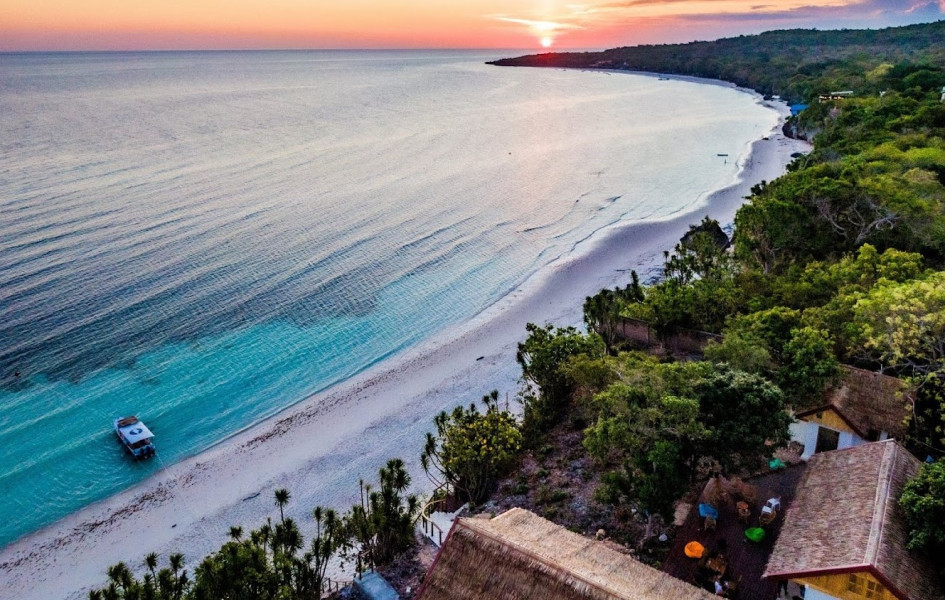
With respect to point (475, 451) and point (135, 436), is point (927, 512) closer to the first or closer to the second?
point (475, 451)

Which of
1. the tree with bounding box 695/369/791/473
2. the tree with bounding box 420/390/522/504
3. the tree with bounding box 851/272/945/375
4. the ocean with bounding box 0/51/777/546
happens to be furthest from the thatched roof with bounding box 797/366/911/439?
the ocean with bounding box 0/51/777/546

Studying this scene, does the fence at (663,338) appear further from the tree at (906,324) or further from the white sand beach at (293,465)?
the tree at (906,324)

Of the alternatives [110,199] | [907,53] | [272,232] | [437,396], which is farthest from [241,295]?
[907,53]

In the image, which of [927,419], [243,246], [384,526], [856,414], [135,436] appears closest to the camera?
[384,526]

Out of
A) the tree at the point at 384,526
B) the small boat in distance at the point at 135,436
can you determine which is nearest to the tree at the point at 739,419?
the tree at the point at 384,526

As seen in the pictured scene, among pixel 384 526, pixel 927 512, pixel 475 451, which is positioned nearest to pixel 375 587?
pixel 384 526

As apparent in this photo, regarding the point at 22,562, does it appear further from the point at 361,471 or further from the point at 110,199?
the point at 110,199
